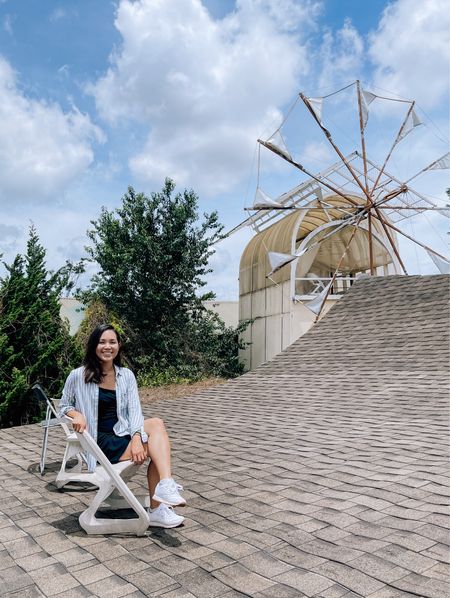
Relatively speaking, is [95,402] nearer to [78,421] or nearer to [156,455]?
[78,421]

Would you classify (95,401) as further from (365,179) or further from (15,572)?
(365,179)

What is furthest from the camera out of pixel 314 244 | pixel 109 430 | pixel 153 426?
pixel 314 244

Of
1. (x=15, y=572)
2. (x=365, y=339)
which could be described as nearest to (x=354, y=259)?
(x=365, y=339)

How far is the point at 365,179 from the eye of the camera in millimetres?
18828

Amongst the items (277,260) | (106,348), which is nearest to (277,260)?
(277,260)

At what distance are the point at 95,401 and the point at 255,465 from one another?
6.07 ft

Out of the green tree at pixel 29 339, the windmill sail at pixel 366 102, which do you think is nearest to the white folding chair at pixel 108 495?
the green tree at pixel 29 339

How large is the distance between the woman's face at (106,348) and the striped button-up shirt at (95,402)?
10cm

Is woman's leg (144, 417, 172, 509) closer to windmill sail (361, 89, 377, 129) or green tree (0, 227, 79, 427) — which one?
green tree (0, 227, 79, 427)

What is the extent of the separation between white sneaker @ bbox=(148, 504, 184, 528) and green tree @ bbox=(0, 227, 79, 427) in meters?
6.06

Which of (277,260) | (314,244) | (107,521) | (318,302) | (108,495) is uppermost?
(314,244)

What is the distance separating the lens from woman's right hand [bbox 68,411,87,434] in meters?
3.10

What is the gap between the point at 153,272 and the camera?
16422 millimetres

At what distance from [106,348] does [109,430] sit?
1.71ft
